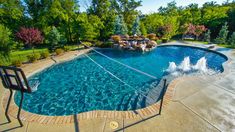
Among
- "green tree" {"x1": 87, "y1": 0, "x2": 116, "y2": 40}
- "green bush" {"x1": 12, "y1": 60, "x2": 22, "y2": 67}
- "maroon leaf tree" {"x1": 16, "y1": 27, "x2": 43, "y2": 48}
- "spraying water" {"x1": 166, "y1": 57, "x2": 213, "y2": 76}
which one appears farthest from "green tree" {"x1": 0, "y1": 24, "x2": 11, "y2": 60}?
"green tree" {"x1": 87, "y1": 0, "x2": 116, "y2": 40}

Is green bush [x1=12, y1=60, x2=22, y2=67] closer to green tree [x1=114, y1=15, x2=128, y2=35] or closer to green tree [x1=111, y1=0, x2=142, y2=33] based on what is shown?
green tree [x1=114, y1=15, x2=128, y2=35]

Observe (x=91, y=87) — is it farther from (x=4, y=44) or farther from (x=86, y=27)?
(x=86, y=27)

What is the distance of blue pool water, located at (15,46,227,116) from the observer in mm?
6137

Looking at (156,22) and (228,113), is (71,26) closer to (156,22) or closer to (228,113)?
(156,22)

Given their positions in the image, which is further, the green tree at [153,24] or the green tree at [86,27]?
the green tree at [153,24]

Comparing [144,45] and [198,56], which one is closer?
[198,56]

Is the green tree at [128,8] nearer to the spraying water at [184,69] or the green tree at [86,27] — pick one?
the green tree at [86,27]

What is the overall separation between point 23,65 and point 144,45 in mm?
11312

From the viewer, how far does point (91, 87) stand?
7805 millimetres

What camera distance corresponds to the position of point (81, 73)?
10000mm

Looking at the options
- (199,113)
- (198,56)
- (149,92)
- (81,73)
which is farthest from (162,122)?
(198,56)

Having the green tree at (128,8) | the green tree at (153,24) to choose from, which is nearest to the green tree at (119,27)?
the green tree at (128,8)

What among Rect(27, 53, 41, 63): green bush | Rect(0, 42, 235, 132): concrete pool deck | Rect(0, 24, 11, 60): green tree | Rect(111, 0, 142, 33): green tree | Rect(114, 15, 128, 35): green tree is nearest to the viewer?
Rect(0, 42, 235, 132): concrete pool deck

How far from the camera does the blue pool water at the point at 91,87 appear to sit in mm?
6137
